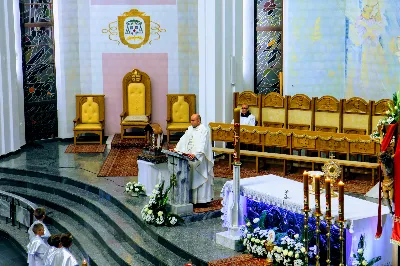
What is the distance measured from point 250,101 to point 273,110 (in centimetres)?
53

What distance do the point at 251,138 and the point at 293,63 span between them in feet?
8.74

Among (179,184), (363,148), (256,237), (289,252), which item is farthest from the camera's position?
(363,148)

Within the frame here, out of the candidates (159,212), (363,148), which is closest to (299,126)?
(363,148)

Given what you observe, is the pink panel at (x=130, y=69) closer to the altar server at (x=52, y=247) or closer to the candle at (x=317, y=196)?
the altar server at (x=52, y=247)

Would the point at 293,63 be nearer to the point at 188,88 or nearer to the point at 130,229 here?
the point at 188,88

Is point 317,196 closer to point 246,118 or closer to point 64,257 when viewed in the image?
point 64,257

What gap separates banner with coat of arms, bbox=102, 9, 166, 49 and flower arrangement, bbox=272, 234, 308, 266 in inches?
386

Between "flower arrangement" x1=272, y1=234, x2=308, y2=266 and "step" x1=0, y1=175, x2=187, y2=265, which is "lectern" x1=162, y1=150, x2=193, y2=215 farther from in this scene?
"flower arrangement" x1=272, y1=234, x2=308, y2=266

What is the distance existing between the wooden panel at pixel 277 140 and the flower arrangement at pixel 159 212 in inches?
144

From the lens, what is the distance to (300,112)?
15703 mm

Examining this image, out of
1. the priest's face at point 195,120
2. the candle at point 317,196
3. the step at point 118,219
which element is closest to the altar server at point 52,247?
the step at point 118,219

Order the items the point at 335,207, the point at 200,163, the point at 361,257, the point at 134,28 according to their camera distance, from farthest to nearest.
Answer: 1. the point at 134,28
2. the point at 200,163
3. the point at 335,207
4. the point at 361,257

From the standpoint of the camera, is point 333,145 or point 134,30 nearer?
point 333,145

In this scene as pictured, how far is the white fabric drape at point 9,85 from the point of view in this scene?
16.4 metres
